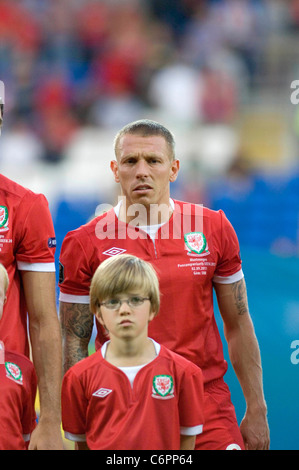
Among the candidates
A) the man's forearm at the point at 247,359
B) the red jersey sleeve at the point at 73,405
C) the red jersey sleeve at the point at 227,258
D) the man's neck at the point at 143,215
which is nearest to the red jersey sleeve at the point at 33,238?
the man's neck at the point at 143,215

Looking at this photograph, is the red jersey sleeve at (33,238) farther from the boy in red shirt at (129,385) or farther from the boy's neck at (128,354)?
the boy's neck at (128,354)

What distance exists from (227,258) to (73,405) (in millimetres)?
1096

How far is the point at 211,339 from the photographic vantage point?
398 centimetres

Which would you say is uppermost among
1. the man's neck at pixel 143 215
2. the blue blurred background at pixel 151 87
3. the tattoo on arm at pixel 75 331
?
the blue blurred background at pixel 151 87

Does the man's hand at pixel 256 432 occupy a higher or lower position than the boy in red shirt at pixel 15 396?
lower

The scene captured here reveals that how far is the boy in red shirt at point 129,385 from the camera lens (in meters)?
3.34

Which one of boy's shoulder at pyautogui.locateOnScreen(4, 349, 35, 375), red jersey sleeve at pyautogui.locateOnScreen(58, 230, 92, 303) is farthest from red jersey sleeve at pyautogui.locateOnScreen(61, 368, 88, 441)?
red jersey sleeve at pyautogui.locateOnScreen(58, 230, 92, 303)

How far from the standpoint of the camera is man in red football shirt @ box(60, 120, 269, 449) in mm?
3873

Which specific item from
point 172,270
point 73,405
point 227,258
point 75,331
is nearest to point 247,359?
point 227,258

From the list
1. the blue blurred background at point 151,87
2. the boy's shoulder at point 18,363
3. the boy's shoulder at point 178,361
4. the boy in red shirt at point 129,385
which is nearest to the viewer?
the boy in red shirt at point 129,385

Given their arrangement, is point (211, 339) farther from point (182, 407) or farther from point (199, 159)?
point (199, 159)

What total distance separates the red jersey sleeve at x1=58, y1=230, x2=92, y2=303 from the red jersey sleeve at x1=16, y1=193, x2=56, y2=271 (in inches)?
7.5
